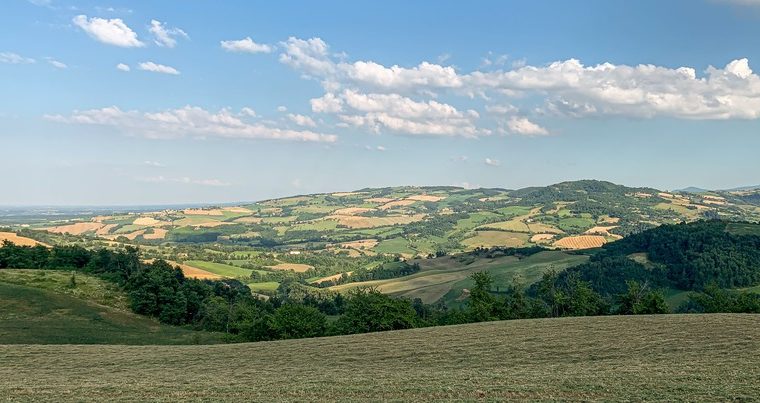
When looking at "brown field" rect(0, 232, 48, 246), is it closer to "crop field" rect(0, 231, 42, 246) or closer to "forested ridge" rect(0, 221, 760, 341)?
"crop field" rect(0, 231, 42, 246)

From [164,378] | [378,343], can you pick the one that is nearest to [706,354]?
[378,343]

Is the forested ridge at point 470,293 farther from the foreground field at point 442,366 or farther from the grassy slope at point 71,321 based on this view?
the foreground field at point 442,366

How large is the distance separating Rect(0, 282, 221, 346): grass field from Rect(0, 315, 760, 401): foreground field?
1947 centimetres

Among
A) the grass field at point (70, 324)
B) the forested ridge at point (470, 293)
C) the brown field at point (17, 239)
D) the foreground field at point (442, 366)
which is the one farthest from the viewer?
the brown field at point (17, 239)

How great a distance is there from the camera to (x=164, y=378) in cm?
3291

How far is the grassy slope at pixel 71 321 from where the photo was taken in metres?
67.5

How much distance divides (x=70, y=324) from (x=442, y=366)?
67548 mm

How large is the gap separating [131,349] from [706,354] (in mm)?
53866

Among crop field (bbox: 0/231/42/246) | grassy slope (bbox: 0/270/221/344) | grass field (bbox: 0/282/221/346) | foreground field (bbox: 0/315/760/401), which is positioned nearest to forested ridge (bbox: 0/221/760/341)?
grassy slope (bbox: 0/270/221/344)

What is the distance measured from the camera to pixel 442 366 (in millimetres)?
35688

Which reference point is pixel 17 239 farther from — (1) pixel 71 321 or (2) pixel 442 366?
(2) pixel 442 366

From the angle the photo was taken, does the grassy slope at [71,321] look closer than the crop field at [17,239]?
Yes

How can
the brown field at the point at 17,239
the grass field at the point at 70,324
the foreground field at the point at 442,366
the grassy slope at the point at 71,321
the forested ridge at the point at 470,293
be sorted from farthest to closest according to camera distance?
1. the brown field at the point at 17,239
2. the forested ridge at the point at 470,293
3. the grassy slope at the point at 71,321
4. the grass field at the point at 70,324
5. the foreground field at the point at 442,366

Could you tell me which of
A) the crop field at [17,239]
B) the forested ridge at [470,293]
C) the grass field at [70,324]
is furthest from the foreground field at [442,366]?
the crop field at [17,239]
